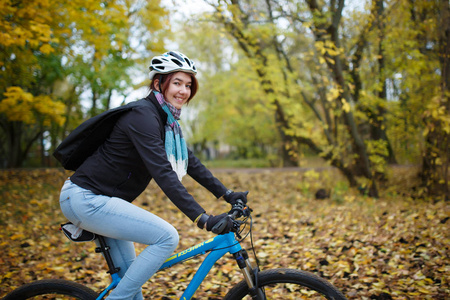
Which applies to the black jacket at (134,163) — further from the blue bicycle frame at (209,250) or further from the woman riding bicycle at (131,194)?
the blue bicycle frame at (209,250)

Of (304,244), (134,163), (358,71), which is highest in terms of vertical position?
(358,71)

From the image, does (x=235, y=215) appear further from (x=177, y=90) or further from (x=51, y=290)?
(x=51, y=290)

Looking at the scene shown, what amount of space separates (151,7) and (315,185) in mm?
6865

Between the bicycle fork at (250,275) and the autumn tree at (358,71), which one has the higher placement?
the autumn tree at (358,71)

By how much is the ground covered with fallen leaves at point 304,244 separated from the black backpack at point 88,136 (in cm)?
212

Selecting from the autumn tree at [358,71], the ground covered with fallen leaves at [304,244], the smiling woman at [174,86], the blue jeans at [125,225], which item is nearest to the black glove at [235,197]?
the blue jeans at [125,225]

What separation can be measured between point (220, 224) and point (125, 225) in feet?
2.08

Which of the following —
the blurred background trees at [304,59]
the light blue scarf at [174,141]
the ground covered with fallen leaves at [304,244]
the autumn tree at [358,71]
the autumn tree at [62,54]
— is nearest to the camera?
the light blue scarf at [174,141]

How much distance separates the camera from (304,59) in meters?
8.56

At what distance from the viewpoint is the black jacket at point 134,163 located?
6.73 feet

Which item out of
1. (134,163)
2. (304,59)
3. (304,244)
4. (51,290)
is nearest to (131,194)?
(134,163)

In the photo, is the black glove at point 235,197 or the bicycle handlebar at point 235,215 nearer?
the bicycle handlebar at point 235,215

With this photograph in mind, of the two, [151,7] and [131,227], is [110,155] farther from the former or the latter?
[151,7]

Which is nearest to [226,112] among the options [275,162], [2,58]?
[275,162]
